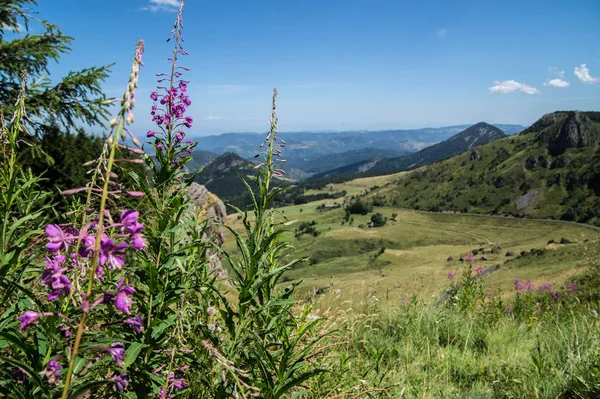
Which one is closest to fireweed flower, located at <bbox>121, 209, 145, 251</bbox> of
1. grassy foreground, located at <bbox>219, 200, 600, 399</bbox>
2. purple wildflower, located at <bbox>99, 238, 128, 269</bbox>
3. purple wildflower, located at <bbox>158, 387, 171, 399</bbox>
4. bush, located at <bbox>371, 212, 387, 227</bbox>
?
purple wildflower, located at <bbox>99, 238, 128, 269</bbox>

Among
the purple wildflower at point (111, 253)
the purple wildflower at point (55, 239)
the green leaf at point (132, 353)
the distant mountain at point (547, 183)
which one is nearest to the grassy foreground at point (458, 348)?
the green leaf at point (132, 353)

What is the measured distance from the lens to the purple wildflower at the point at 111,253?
51.1 inches

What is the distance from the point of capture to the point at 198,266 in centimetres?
334

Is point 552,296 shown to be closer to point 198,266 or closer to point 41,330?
point 198,266

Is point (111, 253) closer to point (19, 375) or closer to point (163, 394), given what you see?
point (19, 375)

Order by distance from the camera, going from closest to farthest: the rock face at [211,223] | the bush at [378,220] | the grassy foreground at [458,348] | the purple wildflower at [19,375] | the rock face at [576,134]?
the purple wildflower at [19,375] → the rock face at [211,223] → the grassy foreground at [458,348] → the bush at [378,220] → the rock face at [576,134]

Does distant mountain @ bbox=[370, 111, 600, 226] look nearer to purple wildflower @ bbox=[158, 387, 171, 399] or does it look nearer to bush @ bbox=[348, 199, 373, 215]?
bush @ bbox=[348, 199, 373, 215]

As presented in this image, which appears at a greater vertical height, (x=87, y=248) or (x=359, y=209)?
(x=87, y=248)

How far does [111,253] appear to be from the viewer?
4.43ft

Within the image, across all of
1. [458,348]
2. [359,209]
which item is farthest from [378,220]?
[458,348]

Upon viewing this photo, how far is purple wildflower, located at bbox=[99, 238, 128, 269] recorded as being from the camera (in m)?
1.30

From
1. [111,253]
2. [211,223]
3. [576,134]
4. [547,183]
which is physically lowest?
[547,183]

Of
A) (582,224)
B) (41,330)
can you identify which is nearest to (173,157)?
(41,330)

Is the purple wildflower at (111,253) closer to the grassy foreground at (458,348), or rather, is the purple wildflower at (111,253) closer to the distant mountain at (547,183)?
the grassy foreground at (458,348)
